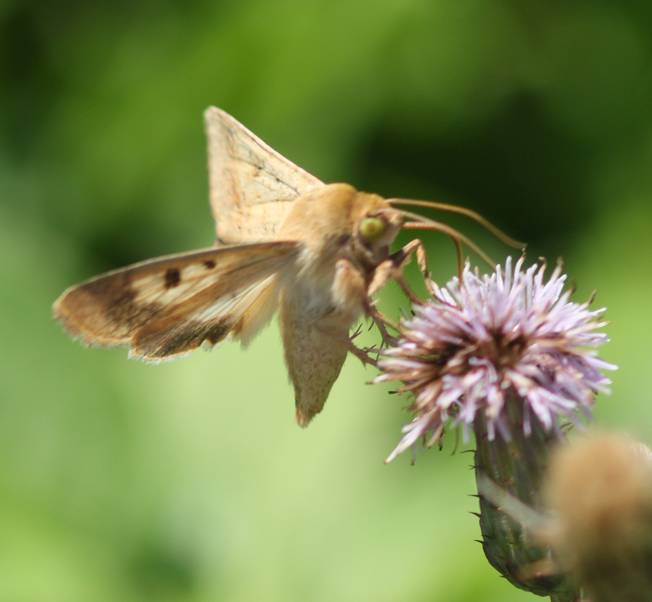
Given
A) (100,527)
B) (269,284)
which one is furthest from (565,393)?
(100,527)

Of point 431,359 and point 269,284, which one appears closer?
point 431,359

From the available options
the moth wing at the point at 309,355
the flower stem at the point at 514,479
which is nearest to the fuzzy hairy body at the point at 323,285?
the moth wing at the point at 309,355

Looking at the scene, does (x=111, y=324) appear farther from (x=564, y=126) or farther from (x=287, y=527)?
(x=564, y=126)

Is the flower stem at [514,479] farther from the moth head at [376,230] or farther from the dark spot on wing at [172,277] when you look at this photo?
the dark spot on wing at [172,277]

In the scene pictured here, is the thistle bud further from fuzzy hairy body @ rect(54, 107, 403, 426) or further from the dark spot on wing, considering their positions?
the dark spot on wing

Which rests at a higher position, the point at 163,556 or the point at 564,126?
the point at 564,126

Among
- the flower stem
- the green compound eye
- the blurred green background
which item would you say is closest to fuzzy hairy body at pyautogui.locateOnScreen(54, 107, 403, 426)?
the green compound eye
